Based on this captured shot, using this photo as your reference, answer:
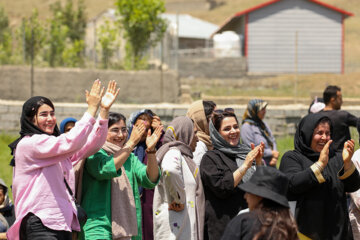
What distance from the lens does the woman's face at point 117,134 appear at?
236 inches

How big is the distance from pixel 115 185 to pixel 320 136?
5.38 ft

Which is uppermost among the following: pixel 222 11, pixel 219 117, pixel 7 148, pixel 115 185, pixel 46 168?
pixel 222 11

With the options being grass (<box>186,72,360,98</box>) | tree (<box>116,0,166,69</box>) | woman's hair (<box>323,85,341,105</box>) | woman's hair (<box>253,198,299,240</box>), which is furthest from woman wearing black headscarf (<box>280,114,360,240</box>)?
grass (<box>186,72,360,98</box>)

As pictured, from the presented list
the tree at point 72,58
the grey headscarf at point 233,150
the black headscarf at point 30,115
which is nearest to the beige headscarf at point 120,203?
the black headscarf at point 30,115

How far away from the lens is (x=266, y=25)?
115ft

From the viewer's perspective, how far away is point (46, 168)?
5.11 meters

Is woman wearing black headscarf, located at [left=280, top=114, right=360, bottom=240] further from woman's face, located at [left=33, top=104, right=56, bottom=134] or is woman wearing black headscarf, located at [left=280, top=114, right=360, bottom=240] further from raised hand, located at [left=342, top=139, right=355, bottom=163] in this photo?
woman's face, located at [left=33, top=104, right=56, bottom=134]

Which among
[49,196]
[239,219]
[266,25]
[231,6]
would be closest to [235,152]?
[49,196]

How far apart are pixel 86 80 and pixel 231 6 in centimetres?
5220

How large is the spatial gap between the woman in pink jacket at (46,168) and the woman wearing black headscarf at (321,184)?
5.11 feet

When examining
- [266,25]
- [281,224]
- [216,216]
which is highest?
[266,25]

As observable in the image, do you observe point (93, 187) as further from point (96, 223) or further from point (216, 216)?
point (216, 216)

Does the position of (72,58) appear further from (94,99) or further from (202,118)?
(94,99)

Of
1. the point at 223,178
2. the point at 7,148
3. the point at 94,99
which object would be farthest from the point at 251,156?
the point at 7,148
